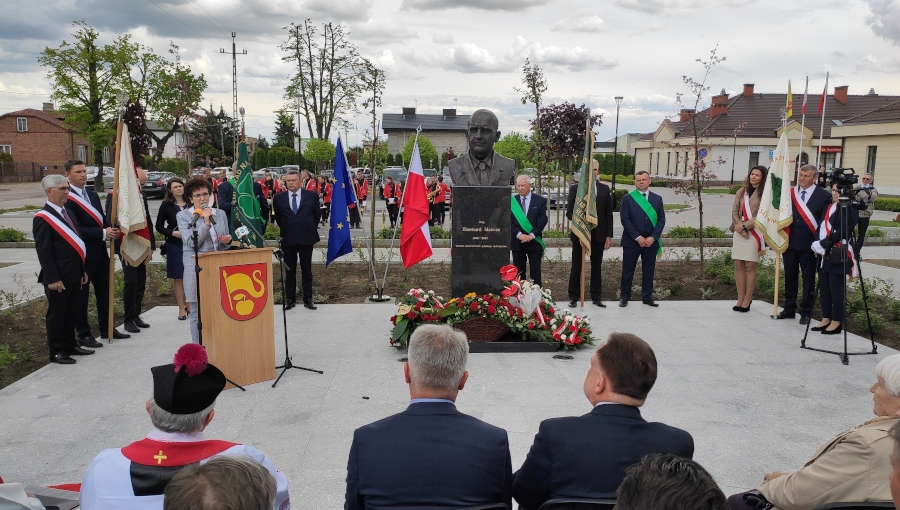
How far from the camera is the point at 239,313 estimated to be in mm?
6008

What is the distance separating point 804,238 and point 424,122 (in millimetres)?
77872

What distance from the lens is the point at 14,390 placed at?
6012 mm

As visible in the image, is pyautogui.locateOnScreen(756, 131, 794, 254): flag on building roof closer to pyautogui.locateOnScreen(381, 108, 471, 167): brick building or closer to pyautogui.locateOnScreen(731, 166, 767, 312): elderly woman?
pyautogui.locateOnScreen(731, 166, 767, 312): elderly woman

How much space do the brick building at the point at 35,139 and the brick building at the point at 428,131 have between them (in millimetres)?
31562

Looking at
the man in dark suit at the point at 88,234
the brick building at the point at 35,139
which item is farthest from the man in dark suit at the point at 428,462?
the brick building at the point at 35,139

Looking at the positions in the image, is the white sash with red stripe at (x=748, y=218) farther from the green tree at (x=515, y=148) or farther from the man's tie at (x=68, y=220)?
the green tree at (x=515, y=148)

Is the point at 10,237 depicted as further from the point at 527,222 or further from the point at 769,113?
the point at 769,113

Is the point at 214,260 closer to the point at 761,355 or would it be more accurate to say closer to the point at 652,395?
the point at 652,395

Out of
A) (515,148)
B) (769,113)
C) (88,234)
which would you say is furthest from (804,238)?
(769,113)

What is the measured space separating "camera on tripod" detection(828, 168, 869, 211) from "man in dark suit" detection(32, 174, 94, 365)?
8141mm

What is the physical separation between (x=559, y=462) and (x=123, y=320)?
789 centimetres

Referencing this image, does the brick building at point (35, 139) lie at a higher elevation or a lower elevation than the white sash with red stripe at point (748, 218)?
higher

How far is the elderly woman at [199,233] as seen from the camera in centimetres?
662

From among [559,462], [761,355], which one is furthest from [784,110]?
[559,462]
